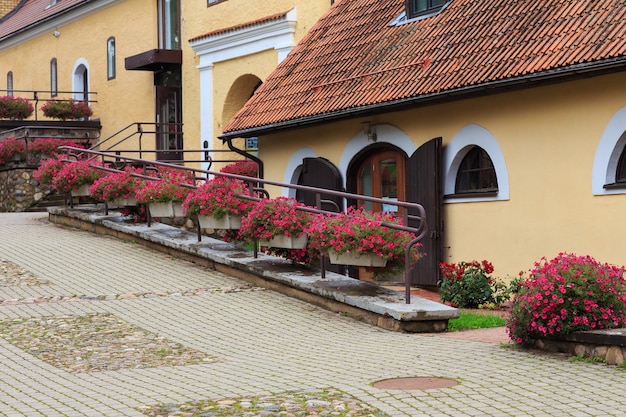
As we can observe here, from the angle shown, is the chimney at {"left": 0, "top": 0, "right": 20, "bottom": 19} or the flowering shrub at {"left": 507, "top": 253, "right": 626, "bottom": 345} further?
the chimney at {"left": 0, "top": 0, "right": 20, "bottom": 19}

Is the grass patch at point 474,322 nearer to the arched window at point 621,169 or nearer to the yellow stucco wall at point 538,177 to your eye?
the yellow stucco wall at point 538,177

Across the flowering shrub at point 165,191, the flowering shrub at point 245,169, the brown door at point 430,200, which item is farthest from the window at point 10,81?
the brown door at point 430,200

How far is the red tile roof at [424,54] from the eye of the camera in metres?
13.0

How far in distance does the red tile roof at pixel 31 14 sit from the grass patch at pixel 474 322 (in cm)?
2369

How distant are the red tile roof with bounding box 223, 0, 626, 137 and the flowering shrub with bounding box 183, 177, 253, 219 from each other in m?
2.11

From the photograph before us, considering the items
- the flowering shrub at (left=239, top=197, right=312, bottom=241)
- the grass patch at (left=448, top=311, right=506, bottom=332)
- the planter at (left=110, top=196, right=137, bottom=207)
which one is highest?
the planter at (left=110, top=196, right=137, bottom=207)

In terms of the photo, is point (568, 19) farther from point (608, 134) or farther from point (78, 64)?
point (78, 64)

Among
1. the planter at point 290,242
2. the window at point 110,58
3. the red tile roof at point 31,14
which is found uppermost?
the red tile roof at point 31,14

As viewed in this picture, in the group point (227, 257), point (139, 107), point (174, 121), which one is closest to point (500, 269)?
point (227, 257)

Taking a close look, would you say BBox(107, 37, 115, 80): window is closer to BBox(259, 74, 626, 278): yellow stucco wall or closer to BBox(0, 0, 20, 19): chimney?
BBox(0, 0, 20, 19): chimney

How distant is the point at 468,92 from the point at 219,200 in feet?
13.0

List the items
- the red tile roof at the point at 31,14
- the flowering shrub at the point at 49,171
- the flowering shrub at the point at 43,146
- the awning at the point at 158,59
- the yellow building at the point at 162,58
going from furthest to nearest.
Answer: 1. the red tile roof at the point at 31,14
2. the awning at the point at 158,59
3. the flowering shrub at the point at 43,146
4. the yellow building at the point at 162,58
5. the flowering shrub at the point at 49,171

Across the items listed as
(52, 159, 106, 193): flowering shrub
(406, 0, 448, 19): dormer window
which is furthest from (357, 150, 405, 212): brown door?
(52, 159, 106, 193): flowering shrub

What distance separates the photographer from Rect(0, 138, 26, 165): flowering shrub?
27.4m
